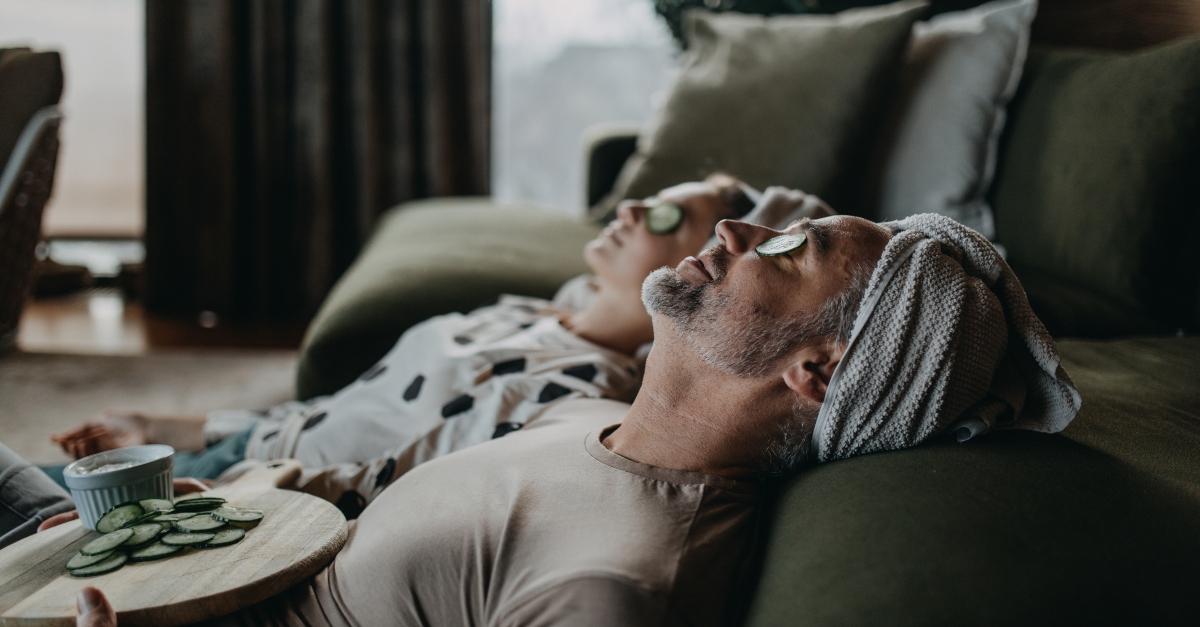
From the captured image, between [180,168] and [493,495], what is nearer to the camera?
[493,495]

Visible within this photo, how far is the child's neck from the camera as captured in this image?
152 centimetres

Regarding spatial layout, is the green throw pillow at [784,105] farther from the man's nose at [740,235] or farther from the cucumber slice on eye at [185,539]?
the cucumber slice on eye at [185,539]

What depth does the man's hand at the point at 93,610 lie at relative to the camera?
729 mm

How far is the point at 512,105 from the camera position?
3.96 m

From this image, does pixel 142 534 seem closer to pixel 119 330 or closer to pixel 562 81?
pixel 119 330

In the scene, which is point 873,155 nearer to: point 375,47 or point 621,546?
point 621,546

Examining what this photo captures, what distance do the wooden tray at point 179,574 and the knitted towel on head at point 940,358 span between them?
0.59 meters

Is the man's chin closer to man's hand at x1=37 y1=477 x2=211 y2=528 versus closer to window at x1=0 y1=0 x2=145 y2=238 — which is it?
man's hand at x1=37 y1=477 x2=211 y2=528

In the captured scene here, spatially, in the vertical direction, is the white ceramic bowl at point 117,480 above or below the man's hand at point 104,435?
above

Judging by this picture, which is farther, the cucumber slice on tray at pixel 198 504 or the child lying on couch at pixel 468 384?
the child lying on couch at pixel 468 384

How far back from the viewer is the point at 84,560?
832 millimetres

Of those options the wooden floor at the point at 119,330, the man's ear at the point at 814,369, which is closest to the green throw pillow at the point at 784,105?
the man's ear at the point at 814,369

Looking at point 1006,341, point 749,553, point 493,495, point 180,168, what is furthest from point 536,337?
point 180,168

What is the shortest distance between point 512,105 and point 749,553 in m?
3.40
